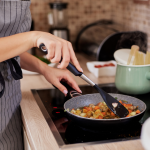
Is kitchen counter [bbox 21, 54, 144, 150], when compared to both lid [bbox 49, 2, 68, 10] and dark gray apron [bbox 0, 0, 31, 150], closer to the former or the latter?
dark gray apron [bbox 0, 0, 31, 150]

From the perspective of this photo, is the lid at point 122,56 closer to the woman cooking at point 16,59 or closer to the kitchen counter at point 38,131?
the woman cooking at point 16,59

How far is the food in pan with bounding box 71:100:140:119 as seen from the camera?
819 mm

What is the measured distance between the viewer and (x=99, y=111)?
84 centimetres

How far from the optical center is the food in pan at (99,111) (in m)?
0.82

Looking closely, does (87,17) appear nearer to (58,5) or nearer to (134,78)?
(58,5)

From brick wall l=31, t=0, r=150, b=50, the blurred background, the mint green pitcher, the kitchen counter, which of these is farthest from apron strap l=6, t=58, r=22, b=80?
brick wall l=31, t=0, r=150, b=50

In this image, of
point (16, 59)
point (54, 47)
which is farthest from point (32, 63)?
point (54, 47)

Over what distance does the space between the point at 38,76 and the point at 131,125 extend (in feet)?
2.56

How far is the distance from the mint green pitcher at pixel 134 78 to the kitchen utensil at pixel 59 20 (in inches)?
38.2

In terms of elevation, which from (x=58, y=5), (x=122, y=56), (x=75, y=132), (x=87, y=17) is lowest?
(x=75, y=132)

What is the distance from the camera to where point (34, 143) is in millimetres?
704

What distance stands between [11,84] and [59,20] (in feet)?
3.83

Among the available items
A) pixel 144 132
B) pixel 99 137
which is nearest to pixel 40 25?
pixel 99 137

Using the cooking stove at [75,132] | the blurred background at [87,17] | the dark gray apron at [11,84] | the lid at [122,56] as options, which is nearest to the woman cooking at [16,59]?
the dark gray apron at [11,84]
